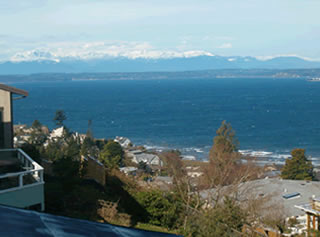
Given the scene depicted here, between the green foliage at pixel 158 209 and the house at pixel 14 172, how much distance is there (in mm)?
3554

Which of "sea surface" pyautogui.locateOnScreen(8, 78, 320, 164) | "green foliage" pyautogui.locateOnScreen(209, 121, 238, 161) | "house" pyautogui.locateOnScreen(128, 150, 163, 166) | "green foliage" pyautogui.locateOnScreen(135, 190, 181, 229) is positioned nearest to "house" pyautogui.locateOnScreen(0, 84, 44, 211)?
"green foliage" pyautogui.locateOnScreen(135, 190, 181, 229)

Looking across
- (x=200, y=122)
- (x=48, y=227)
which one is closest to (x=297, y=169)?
(x=48, y=227)

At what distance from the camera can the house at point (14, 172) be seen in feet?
29.8

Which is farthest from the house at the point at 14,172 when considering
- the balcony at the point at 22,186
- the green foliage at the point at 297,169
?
the green foliage at the point at 297,169

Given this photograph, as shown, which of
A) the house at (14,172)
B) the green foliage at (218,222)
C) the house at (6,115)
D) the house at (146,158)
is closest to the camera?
the house at (14,172)

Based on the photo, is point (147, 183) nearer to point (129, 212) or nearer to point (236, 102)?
point (129, 212)

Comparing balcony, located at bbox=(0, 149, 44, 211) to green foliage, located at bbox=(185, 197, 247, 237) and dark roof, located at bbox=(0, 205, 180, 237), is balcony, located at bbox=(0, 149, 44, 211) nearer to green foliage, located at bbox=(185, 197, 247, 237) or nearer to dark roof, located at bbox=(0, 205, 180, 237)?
green foliage, located at bbox=(185, 197, 247, 237)

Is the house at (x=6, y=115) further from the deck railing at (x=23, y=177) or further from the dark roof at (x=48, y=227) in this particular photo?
the dark roof at (x=48, y=227)

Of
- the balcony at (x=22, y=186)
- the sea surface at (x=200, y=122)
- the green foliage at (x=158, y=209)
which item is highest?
the balcony at (x=22, y=186)

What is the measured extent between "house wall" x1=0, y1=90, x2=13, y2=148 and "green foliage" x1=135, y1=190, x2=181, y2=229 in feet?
12.8

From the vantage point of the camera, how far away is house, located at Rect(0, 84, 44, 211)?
9070 millimetres

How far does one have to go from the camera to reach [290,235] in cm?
1177

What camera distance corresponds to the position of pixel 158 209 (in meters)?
13.1

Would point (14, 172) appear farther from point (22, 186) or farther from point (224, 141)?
point (224, 141)
